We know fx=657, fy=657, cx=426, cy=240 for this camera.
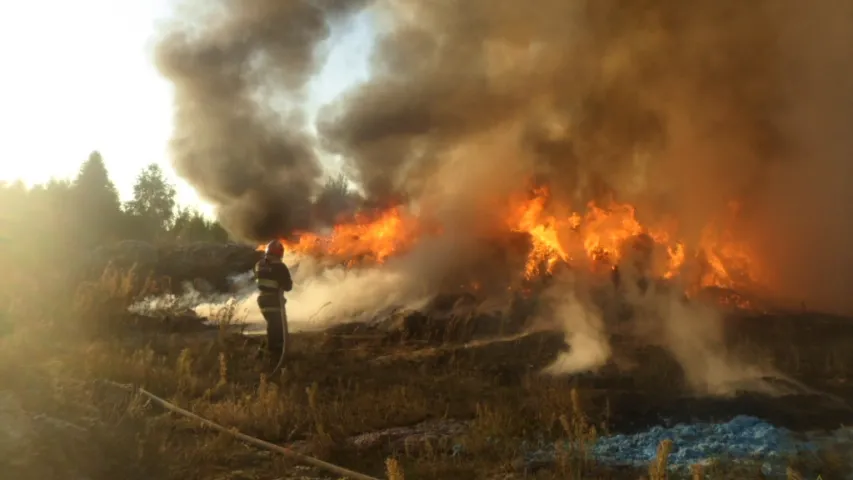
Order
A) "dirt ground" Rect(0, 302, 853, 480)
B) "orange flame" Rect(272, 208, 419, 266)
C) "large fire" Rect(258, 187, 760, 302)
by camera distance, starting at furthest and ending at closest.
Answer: "orange flame" Rect(272, 208, 419, 266), "large fire" Rect(258, 187, 760, 302), "dirt ground" Rect(0, 302, 853, 480)

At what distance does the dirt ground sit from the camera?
5.34 meters

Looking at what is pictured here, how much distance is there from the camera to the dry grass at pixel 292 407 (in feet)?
17.2

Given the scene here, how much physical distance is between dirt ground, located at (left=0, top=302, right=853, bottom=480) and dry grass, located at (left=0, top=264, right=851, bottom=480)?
0.02 m

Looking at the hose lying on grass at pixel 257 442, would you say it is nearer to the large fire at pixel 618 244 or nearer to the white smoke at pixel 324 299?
the white smoke at pixel 324 299

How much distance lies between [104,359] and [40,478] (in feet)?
14.4

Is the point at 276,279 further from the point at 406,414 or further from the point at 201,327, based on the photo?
the point at 201,327

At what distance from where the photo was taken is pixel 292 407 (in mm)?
7492

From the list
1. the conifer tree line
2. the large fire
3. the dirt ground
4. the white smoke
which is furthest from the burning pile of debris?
the conifer tree line

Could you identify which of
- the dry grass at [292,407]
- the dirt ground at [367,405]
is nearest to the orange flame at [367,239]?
the dirt ground at [367,405]

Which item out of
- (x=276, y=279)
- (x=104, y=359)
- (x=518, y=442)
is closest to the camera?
(x=518, y=442)

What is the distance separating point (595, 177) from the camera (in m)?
15.9

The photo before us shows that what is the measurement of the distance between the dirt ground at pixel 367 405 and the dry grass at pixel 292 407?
21 millimetres

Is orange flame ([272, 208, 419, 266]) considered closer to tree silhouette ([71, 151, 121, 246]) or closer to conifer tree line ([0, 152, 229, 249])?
conifer tree line ([0, 152, 229, 249])

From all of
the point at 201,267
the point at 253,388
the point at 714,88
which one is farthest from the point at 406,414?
the point at 201,267
